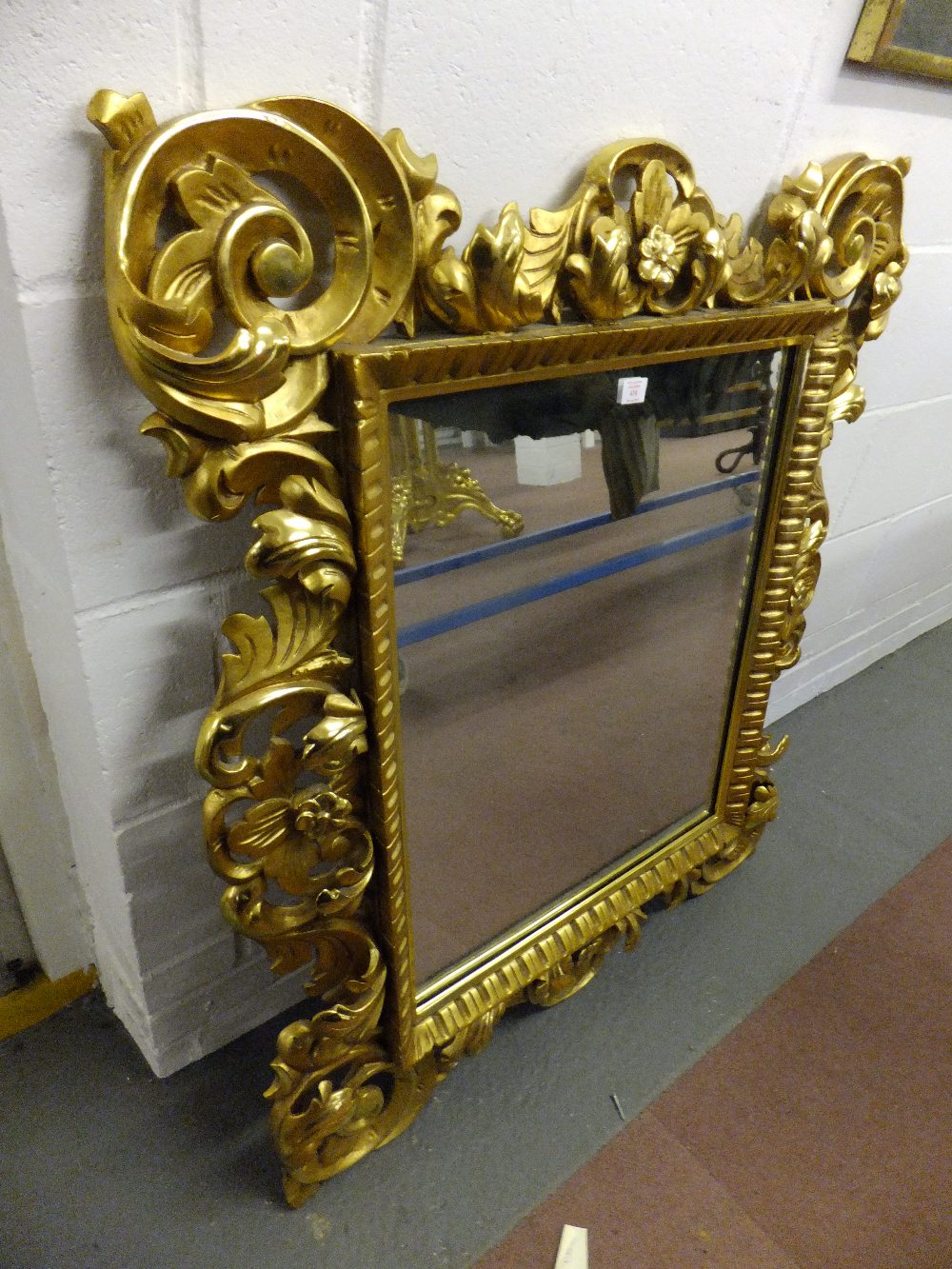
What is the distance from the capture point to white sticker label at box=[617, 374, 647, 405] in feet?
2.75

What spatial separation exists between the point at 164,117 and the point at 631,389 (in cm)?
49

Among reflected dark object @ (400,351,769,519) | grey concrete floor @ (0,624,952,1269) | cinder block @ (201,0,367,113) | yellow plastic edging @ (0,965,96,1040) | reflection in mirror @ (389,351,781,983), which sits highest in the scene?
cinder block @ (201,0,367,113)

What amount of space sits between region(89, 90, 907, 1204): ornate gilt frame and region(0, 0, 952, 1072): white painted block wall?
0.04m

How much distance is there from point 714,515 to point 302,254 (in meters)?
0.65

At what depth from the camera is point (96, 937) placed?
1.07 m

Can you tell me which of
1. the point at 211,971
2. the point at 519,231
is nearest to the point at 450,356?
the point at 519,231

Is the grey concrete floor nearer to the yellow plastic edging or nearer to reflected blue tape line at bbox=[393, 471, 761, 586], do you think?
the yellow plastic edging

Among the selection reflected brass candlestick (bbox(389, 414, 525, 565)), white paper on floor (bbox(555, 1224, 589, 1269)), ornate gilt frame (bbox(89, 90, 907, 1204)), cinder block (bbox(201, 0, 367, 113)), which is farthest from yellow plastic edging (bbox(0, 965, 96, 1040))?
cinder block (bbox(201, 0, 367, 113))

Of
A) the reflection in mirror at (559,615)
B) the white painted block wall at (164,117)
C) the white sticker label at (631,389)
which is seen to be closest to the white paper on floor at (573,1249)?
the reflection in mirror at (559,615)

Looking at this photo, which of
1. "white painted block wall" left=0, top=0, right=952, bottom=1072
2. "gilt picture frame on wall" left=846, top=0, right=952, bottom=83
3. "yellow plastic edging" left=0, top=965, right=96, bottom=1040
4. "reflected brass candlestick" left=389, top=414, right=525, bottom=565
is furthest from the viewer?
"yellow plastic edging" left=0, top=965, right=96, bottom=1040

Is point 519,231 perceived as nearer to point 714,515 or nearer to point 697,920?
point 714,515

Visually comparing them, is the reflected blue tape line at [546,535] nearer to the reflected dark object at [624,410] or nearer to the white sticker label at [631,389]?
the reflected dark object at [624,410]

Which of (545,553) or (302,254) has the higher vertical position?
(302,254)

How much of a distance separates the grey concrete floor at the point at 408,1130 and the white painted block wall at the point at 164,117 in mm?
74
